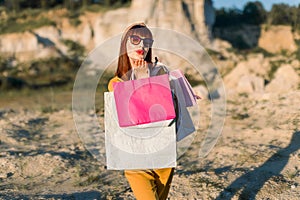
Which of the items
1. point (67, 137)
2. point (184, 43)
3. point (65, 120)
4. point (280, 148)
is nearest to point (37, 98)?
point (65, 120)

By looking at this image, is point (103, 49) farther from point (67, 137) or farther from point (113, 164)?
point (67, 137)

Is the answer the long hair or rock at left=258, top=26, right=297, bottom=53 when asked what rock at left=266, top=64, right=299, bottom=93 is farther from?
rock at left=258, top=26, right=297, bottom=53

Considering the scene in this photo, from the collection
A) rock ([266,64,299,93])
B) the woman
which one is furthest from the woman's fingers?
rock ([266,64,299,93])

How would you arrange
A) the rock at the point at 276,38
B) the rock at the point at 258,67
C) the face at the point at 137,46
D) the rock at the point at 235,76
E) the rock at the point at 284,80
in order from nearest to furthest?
the face at the point at 137,46, the rock at the point at 284,80, the rock at the point at 235,76, the rock at the point at 258,67, the rock at the point at 276,38

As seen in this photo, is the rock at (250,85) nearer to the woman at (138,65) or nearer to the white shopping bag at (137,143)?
the woman at (138,65)

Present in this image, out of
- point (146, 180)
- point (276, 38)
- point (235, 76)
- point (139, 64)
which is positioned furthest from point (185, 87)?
point (276, 38)

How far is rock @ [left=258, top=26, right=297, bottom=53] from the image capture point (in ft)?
106

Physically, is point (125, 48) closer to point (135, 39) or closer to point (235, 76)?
point (135, 39)

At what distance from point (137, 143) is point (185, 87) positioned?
459 millimetres

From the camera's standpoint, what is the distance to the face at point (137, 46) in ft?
7.60

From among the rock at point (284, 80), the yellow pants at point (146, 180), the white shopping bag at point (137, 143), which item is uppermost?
the white shopping bag at point (137, 143)

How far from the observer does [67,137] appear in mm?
7594

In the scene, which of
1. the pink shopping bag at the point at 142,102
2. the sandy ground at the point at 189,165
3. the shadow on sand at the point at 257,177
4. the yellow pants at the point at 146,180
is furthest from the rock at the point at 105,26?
the pink shopping bag at the point at 142,102

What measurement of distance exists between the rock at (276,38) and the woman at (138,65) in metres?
31.2
